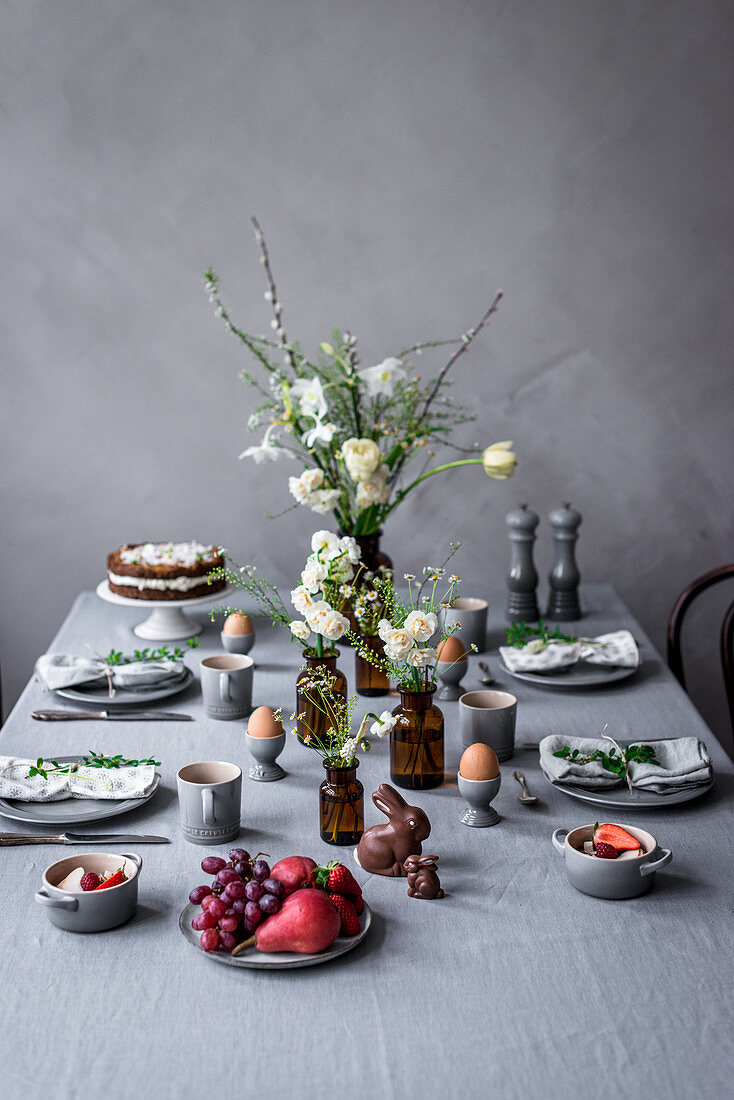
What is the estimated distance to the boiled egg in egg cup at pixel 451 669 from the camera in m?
1.78

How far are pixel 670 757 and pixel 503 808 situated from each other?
0.27 meters

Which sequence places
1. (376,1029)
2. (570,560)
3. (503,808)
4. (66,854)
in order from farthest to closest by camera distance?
(570,560) → (503,808) → (66,854) → (376,1029)

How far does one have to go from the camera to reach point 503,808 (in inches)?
53.6

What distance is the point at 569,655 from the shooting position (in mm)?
1898

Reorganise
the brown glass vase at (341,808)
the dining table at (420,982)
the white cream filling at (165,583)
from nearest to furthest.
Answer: the dining table at (420,982) → the brown glass vase at (341,808) → the white cream filling at (165,583)

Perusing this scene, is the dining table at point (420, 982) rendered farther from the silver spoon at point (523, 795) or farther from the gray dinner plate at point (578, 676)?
the gray dinner plate at point (578, 676)

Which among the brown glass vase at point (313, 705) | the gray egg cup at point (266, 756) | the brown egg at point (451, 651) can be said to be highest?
the brown egg at point (451, 651)

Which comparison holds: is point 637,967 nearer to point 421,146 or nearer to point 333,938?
point 333,938

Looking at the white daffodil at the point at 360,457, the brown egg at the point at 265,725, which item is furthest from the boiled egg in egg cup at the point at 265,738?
the white daffodil at the point at 360,457

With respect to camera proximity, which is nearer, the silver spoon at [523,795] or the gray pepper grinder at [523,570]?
the silver spoon at [523,795]

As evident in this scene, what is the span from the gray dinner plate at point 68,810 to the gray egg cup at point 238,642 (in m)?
0.63

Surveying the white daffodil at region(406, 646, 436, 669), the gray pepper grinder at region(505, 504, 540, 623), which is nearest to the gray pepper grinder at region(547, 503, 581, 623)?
the gray pepper grinder at region(505, 504, 540, 623)

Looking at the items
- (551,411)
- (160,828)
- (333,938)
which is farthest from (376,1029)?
(551,411)

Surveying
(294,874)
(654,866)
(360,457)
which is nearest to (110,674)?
(360,457)
